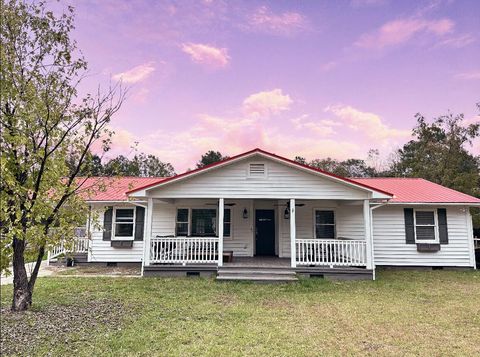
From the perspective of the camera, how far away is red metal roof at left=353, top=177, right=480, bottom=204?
11.9m

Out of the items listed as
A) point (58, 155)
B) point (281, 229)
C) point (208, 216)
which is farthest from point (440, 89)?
point (58, 155)

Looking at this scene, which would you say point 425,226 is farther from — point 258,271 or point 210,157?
point 210,157

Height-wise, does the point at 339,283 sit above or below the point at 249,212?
below

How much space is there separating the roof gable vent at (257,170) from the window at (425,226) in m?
6.66

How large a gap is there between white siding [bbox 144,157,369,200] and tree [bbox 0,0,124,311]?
4.12m

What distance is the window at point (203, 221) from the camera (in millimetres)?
12809

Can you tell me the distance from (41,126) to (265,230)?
931 centimetres

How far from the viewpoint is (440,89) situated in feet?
46.4

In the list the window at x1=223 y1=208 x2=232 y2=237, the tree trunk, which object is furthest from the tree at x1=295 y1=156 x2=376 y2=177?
the tree trunk

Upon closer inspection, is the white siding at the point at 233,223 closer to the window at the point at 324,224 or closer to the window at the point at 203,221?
the window at the point at 203,221

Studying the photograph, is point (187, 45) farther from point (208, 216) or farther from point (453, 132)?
point (453, 132)

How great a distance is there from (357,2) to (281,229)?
30.9 feet

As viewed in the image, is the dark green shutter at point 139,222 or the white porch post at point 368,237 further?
the dark green shutter at point 139,222

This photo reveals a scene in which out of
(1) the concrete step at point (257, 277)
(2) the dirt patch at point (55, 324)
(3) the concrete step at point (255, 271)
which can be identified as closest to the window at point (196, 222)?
(3) the concrete step at point (255, 271)
